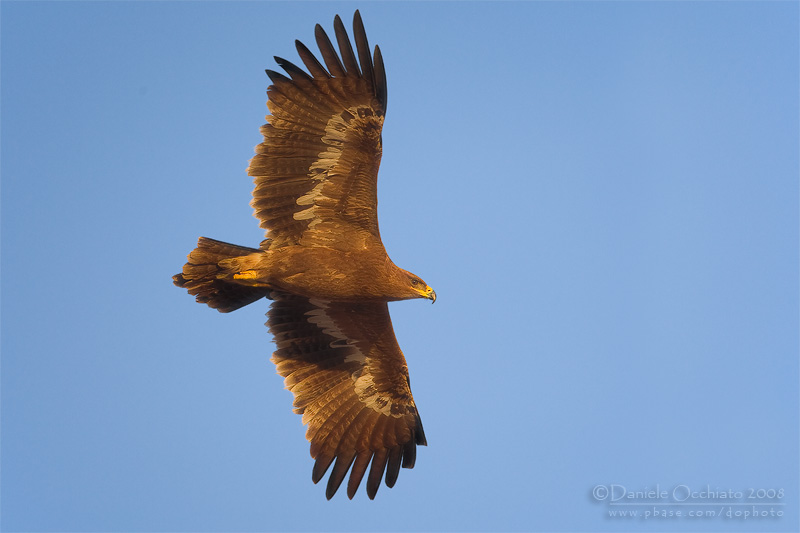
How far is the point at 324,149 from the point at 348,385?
3459 millimetres

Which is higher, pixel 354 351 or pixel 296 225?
pixel 296 225

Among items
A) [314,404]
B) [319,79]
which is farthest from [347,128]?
[314,404]

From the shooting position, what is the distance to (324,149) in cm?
1077

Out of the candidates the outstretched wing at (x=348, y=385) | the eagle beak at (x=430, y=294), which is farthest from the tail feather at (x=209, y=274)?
the eagle beak at (x=430, y=294)

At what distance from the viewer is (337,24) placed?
1053 centimetres

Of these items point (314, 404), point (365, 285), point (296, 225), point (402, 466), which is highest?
Result: point (296, 225)

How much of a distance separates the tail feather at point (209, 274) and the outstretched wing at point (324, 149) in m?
0.57

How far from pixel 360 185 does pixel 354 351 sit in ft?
8.93

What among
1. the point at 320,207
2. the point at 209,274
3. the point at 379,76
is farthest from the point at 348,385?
the point at 379,76

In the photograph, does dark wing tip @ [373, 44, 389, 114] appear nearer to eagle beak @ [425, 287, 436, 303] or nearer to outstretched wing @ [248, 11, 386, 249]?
outstretched wing @ [248, 11, 386, 249]

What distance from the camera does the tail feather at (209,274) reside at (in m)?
11.1

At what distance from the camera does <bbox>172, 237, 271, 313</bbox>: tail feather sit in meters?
11.1

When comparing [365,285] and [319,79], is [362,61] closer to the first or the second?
[319,79]

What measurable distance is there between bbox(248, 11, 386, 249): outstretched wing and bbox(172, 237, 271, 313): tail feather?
57cm
